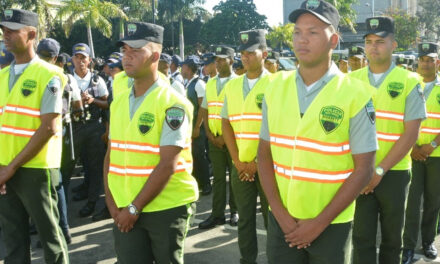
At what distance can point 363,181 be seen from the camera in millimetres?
2500

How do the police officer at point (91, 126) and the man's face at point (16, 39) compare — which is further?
the police officer at point (91, 126)

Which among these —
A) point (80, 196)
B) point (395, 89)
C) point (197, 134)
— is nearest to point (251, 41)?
point (395, 89)

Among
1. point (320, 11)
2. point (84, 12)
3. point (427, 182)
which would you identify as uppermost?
point (84, 12)

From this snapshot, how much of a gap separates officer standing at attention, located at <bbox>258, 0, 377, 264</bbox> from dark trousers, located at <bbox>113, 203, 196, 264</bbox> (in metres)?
0.70

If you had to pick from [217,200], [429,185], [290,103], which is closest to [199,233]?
[217,200]

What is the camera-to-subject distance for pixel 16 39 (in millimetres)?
3811

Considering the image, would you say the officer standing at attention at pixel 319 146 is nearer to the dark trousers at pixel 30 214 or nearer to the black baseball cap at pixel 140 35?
the black baseball cap at pixel 140 35

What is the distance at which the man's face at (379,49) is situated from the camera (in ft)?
12.8

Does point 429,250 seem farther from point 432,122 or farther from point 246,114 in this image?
point 246,114

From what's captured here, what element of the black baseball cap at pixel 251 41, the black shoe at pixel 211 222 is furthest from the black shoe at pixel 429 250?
the black baseball cap at pixel 251 41

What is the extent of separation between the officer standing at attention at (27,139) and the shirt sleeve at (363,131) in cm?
245

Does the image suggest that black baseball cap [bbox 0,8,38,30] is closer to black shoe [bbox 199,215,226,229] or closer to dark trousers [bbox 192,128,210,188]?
black shoe [bbox 199,215,226,229]

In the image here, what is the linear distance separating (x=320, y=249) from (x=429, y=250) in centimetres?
290

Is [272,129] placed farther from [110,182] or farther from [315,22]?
[110,182]
